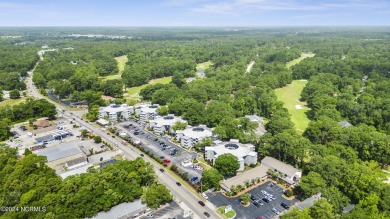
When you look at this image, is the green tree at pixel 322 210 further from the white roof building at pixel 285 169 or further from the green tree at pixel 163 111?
the green tree at pixel 163 111

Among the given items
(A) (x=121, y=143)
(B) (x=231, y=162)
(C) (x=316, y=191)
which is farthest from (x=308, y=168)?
(A) (x=121, y=143)

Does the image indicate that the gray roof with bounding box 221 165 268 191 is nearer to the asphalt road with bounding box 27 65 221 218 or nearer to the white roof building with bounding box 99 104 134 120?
the asphalt road with bounding box 27 65 221 218

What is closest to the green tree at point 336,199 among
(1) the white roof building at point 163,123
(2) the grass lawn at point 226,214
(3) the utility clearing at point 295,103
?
(2) the grass lawn at point 226,214

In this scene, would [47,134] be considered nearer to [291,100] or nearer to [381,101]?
[291,100]

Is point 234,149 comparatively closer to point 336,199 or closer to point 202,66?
point 336,199

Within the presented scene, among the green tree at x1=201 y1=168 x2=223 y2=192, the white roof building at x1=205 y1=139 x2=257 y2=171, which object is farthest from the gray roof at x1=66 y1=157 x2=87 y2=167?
the green tree at x1=201 y1=168 x2=223 y2=192
